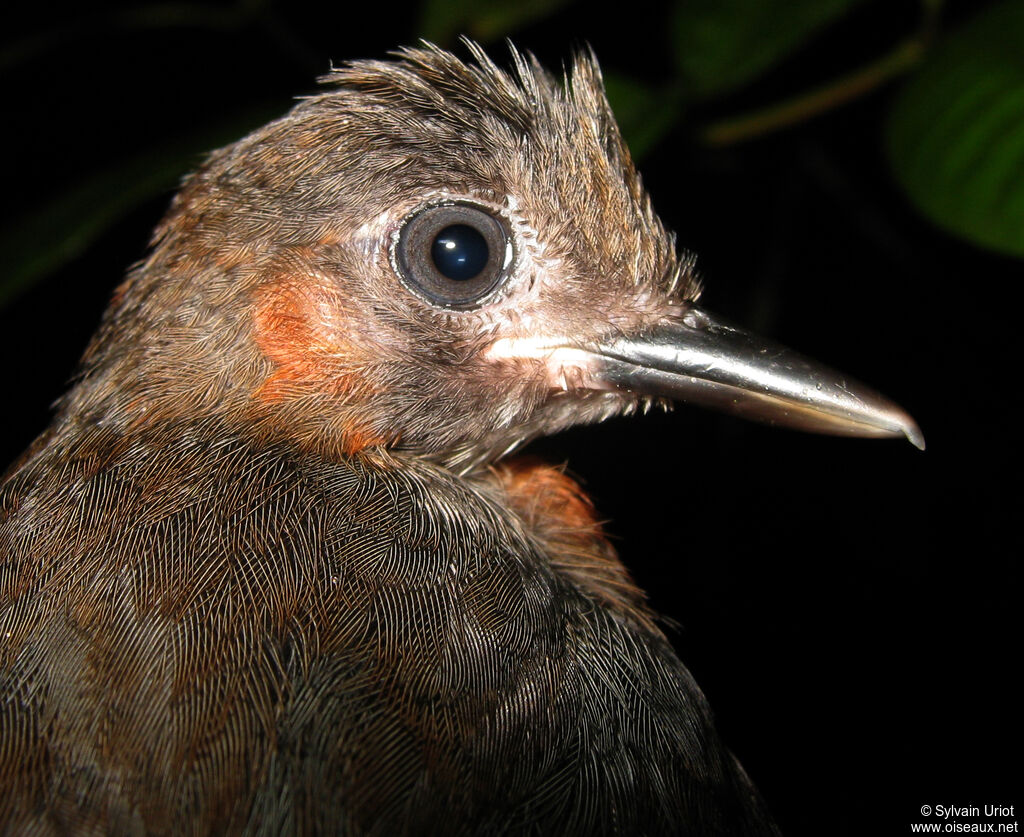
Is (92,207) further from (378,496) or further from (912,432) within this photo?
(912,432)

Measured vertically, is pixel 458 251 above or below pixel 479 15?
below

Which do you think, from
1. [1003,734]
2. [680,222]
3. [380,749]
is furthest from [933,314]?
[380,749]

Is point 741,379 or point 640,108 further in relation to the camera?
point 640,108

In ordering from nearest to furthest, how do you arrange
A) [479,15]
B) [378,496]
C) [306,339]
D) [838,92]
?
[378,496]
[306,339]
[479,15]
[838,92]

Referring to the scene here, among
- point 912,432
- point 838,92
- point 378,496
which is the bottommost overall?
point 912,432

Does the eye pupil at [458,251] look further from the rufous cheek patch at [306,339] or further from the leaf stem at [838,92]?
the leaf stem at [838,92]

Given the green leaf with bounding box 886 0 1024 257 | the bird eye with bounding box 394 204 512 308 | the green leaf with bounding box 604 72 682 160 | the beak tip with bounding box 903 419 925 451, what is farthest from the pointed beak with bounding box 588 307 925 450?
the green leaf with bounding box 604 72 682 160

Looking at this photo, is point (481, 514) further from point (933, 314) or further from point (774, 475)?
point (933, 314)

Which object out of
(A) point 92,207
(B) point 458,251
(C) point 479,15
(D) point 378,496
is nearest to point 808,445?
(C) point 479,15
